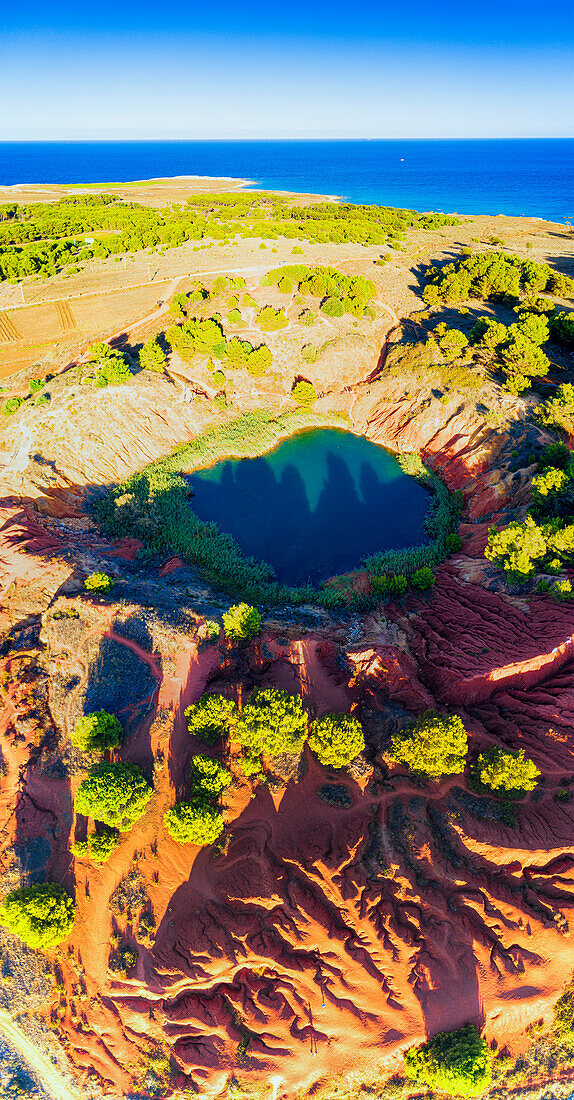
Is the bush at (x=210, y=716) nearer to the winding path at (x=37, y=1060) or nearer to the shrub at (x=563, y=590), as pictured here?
the winding path at (x=37, y=1060)

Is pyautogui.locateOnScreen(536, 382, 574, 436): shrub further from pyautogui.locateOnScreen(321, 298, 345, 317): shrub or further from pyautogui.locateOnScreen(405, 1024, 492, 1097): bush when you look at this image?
pyautogui.locateOnScreen(405, 1024, 492, 1097): bush

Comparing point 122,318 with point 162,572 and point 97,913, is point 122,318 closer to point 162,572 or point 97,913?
point 162,572

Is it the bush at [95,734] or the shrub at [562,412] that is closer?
the bush at [95,734]

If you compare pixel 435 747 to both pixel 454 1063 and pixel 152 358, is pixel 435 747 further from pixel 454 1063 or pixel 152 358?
pixel 152 358

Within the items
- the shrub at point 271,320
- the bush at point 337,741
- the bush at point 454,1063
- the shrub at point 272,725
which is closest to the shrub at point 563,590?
the bush at point 337,741

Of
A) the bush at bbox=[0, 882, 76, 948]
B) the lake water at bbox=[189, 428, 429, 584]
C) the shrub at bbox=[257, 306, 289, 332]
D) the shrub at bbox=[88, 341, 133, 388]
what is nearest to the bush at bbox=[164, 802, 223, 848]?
the bush at bbox=[0, 882, 76, 948]

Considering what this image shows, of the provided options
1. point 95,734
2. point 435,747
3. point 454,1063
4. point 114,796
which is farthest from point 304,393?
point 454,1063
